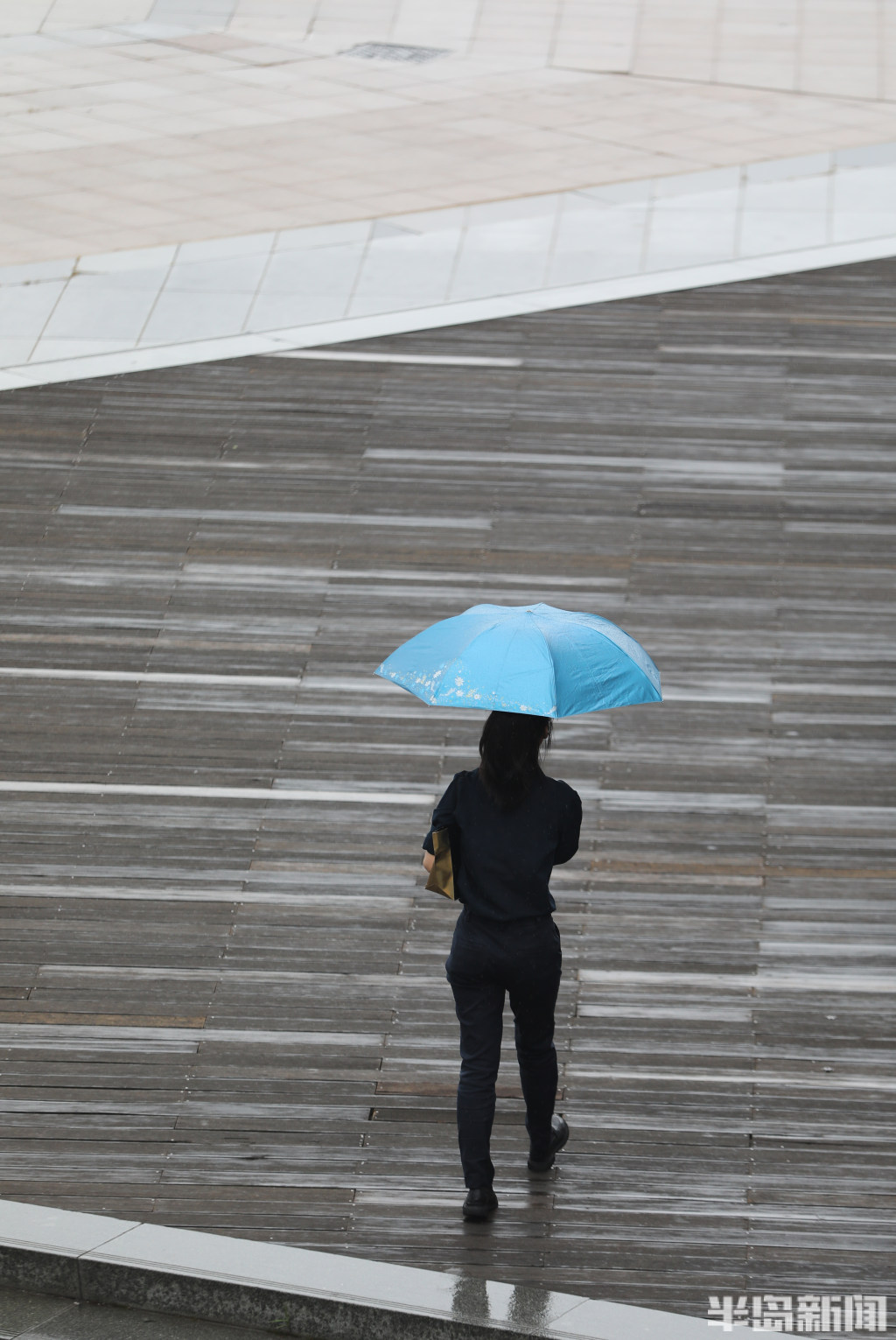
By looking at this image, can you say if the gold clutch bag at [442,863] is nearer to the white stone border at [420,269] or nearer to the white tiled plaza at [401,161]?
the white stone border at [420,269]

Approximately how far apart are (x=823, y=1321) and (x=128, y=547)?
506 centimetres

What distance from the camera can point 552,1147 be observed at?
4555mm

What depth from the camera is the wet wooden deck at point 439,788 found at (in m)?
4.58

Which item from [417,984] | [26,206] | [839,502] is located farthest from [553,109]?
[417,984]

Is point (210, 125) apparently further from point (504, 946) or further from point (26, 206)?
point (504, 946)

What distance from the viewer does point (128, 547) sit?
25.4ft

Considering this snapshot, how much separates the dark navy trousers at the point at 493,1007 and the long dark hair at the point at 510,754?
1.09 feet

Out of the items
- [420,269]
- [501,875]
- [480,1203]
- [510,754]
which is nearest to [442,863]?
[501,875]

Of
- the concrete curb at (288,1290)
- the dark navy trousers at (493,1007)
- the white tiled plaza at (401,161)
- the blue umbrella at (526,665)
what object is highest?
the blue umbrella at (526,665)

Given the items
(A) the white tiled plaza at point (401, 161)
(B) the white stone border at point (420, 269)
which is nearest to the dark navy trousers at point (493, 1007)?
(B) the white stone border at point (420, 269)

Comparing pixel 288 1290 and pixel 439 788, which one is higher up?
pixel 288 1290

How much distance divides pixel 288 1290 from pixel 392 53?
44.5ft

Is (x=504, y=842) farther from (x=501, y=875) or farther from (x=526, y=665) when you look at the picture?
(x=526, y=665)

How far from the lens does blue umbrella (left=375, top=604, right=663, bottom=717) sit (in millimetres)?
3830
